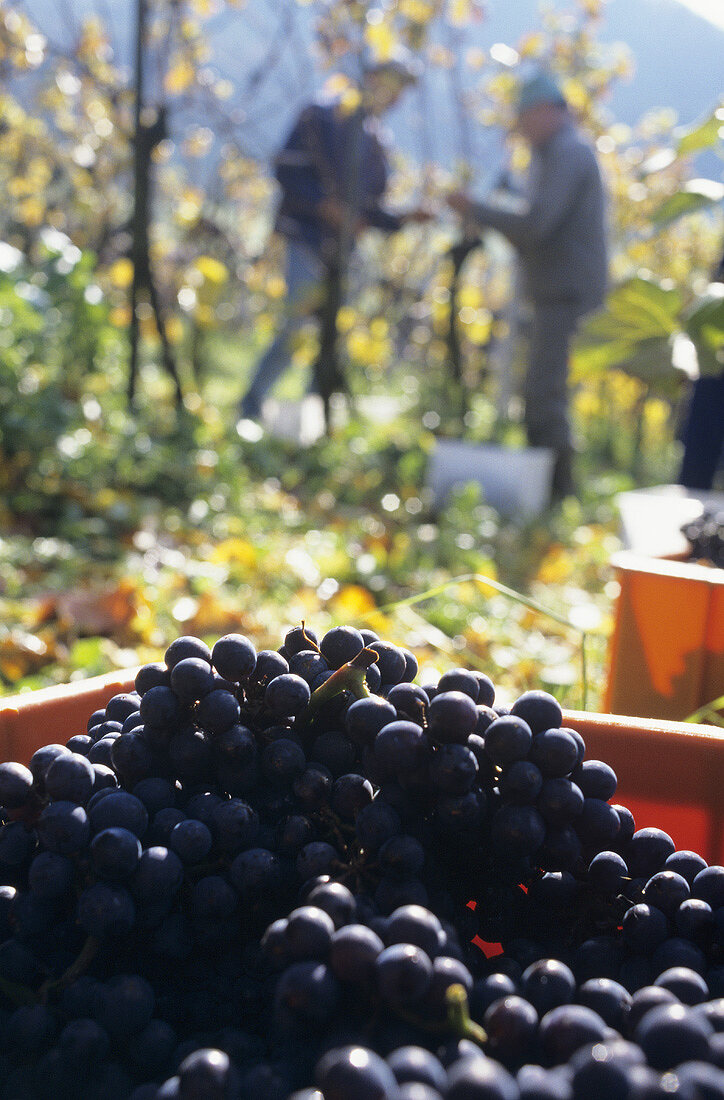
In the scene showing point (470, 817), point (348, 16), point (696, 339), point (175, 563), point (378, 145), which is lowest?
point (175, 563)

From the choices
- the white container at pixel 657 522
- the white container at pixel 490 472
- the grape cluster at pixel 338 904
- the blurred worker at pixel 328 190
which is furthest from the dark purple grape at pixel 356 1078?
the blurred worker at pixel 328 190

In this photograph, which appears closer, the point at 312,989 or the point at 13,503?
the point at 312,989

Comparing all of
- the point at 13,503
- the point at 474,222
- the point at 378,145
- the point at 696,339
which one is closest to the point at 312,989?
the point at 696,339

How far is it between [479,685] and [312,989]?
295mm

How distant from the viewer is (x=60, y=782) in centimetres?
60

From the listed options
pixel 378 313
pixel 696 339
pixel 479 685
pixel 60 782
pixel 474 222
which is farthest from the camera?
pixel 378 313

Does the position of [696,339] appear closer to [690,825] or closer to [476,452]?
[690,825]

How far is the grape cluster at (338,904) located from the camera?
1.57 feet

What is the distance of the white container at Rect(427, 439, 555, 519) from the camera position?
393 cm

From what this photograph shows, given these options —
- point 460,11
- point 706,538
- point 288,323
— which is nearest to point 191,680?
point 706,538

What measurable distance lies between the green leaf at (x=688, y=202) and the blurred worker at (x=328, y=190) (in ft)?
8.61

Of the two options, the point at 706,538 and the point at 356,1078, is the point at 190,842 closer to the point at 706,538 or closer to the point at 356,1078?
the point at 356,1078

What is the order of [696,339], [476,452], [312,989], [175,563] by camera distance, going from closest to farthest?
[312,989] → [696,339] → [175,563] → [476,452]

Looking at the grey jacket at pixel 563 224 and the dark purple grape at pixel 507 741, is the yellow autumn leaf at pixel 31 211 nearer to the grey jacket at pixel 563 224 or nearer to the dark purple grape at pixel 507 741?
the grey jacket at pixel 563 224
